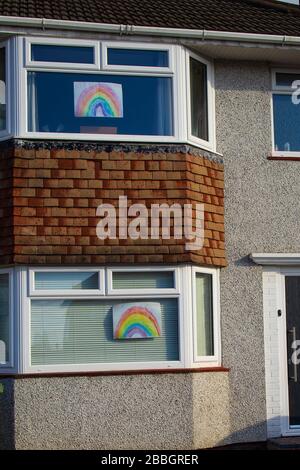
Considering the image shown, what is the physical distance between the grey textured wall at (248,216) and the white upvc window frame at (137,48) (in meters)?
0.84

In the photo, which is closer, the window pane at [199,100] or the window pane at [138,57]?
the window pane at [138,57]

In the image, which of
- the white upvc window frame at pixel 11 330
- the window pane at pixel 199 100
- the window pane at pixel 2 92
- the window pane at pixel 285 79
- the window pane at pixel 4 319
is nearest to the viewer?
the white upvc window frame at pixel 11 330

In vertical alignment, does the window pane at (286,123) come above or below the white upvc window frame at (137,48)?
below

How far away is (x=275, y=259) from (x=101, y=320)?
222 centimetres

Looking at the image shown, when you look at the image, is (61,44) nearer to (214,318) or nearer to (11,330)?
(11,330)

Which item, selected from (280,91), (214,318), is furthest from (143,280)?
(280,91)

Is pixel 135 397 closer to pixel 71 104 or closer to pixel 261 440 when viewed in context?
pixel 261 440

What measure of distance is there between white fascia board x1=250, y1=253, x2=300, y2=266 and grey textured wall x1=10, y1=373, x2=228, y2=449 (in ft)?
5.09

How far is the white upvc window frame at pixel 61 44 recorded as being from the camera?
1068 centimetres

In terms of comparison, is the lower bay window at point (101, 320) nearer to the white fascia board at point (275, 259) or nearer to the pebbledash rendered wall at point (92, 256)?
the pebbledash rendered wall at point (92, 256)

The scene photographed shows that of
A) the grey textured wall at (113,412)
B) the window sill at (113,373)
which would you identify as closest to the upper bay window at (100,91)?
the window sill at (113,373)

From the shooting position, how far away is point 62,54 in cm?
1080
